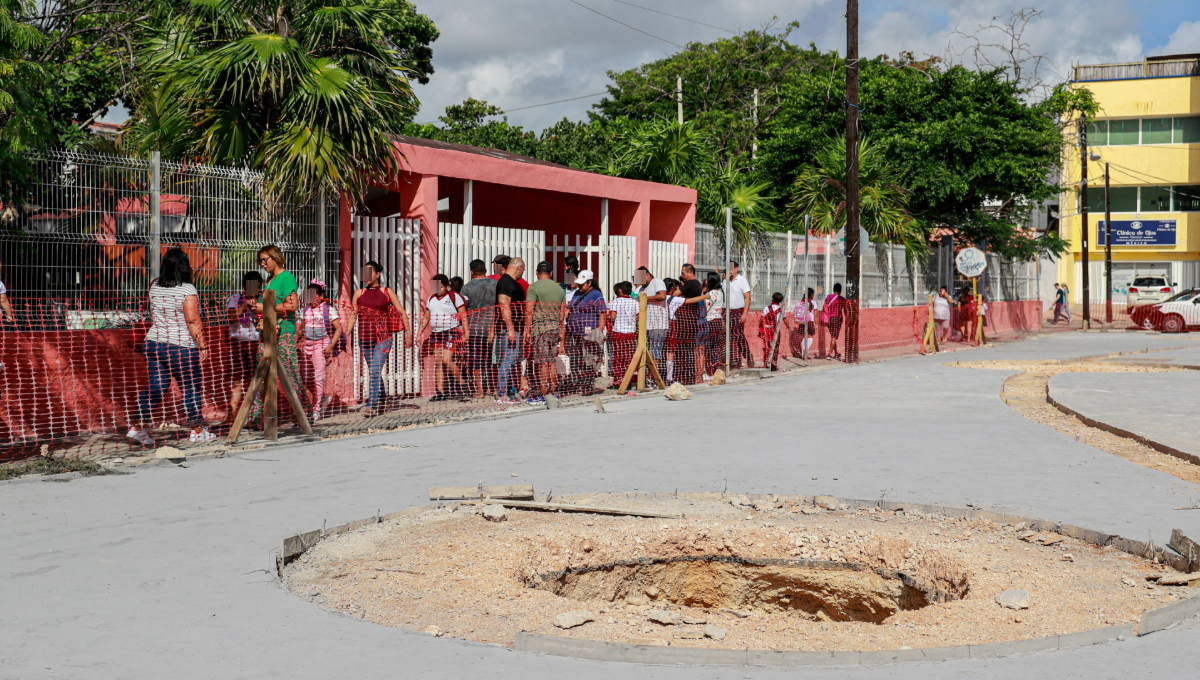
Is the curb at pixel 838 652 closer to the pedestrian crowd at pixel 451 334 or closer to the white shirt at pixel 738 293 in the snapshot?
the pedestrian crowd at pixel 451 334

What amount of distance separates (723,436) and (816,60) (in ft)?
121

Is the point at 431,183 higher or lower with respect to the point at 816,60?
lower

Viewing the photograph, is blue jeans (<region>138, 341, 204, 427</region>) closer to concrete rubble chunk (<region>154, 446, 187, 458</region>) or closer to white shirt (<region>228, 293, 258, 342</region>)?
white shirt (<region>228, 293, 258, 342</region>)

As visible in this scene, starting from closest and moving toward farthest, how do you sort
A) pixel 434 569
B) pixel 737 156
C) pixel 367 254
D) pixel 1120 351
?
pixel 434 569 → pixel 367 254 → pixel 1120 351 → pixel 737 156

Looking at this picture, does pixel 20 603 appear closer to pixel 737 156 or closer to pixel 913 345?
pixel 913 345

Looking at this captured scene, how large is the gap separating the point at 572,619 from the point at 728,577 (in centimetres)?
192

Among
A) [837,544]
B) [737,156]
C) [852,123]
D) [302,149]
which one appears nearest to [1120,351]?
[852,123]

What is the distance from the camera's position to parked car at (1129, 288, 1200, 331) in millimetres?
37500

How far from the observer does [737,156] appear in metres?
41.1

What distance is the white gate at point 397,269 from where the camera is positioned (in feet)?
44.0

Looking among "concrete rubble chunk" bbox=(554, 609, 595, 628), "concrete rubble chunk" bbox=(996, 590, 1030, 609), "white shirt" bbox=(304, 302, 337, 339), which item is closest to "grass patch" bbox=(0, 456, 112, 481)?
"white shirt" bbox=(304, 302, 337, 339)

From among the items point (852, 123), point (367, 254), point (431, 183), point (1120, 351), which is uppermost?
Answer: point (852, 123)

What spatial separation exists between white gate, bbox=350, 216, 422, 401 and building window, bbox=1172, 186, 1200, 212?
52.2 meters

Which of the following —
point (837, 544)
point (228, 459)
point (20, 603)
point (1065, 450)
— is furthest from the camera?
point (1065, 450)
